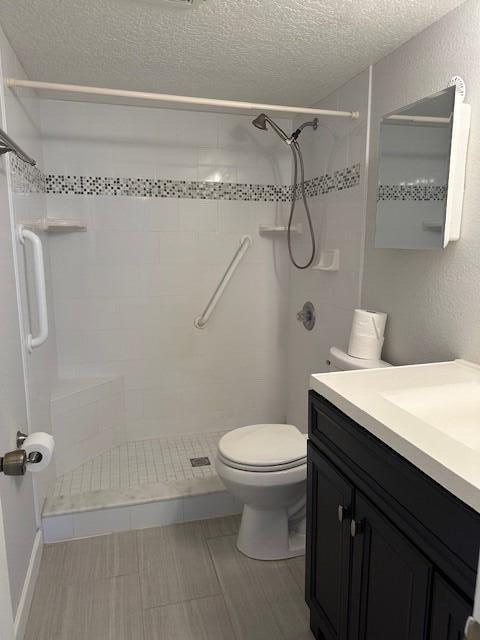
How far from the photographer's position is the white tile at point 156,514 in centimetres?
222

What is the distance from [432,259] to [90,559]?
74.5 inches

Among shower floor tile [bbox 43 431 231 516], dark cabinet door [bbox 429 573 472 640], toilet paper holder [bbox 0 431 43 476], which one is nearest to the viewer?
dark cabinet door [bbox 429 573 472 640]

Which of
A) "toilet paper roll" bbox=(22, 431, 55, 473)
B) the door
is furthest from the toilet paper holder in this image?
the door

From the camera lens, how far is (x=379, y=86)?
6.49 ft

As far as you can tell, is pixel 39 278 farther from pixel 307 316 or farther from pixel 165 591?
pixel 307 316

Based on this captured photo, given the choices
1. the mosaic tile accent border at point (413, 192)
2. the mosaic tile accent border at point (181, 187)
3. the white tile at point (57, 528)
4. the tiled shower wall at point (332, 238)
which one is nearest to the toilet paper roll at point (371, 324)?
the tiled shower wall at point (332, 238)

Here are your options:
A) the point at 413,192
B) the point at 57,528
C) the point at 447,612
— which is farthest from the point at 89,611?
the point at 413,192

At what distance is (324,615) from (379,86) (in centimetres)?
204

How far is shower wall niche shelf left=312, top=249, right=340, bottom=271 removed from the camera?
2.36m

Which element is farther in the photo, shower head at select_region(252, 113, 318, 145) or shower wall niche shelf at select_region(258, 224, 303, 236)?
shower wall niche shelf at select_region(258, 224, 303, 236)

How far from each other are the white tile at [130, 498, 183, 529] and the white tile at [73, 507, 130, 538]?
0.12 ft

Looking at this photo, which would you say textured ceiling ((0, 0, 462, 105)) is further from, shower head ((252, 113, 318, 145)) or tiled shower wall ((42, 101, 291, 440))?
tiled shower wall ((42, 101, 291, 440))

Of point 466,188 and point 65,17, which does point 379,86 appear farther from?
point 65,17

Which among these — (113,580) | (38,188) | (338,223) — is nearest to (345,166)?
(338,223)
